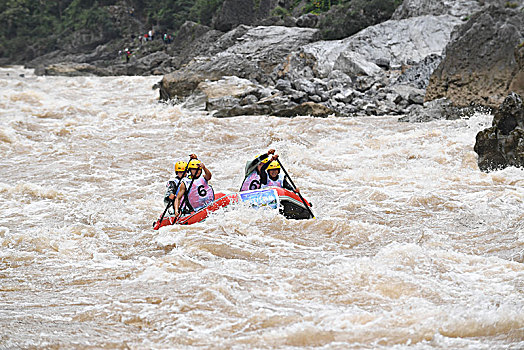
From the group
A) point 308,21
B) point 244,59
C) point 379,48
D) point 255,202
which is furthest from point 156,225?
point 308,21

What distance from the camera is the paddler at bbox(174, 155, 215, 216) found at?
601cm

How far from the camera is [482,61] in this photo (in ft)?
42.6

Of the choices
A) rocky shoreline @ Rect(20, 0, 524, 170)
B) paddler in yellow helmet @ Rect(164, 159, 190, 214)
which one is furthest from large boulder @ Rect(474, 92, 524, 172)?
paddler in yellow helmet @ Rect(164, 159, 190, 214)

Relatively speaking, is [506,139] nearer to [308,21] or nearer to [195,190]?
[195,190]

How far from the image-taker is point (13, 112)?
51.0ft

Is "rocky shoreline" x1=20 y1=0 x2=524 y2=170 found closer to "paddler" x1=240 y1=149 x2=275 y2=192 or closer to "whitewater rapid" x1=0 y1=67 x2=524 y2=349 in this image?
"whitewater rapid" x1=0 y1=67 x2=524 y2=349

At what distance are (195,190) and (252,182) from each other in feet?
2.55

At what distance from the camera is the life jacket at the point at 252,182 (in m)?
6.44

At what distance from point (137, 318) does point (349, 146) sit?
7977 mm

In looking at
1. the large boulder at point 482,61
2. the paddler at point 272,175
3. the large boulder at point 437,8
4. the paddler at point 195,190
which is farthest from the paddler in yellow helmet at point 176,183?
the large boulder at point 437,8

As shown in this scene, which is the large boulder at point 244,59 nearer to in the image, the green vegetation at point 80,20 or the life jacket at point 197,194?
the life jacket at point 197,194

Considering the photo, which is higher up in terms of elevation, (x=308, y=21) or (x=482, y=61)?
(x=308, y=21)

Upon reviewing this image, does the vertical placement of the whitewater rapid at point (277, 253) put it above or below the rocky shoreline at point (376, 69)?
below

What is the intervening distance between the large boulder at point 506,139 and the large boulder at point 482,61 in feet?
12.8
